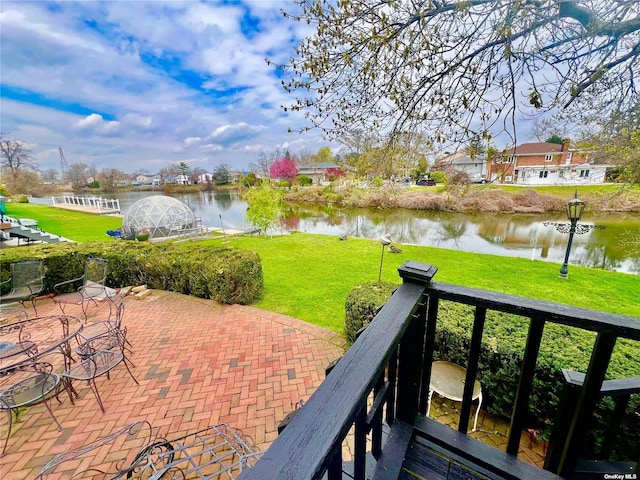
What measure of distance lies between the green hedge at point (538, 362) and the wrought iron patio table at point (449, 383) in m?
0.24

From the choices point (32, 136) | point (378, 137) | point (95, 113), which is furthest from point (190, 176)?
point (378, 137)

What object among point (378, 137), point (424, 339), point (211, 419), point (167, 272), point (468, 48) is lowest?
point (211, 419)

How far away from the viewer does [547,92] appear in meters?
2.81

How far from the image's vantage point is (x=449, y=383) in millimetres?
2502

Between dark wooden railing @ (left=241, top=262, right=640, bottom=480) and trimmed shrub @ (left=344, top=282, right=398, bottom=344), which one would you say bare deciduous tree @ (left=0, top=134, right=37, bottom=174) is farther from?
dark wooden railing @ (left=241, top=262, right=640, bottom=480)

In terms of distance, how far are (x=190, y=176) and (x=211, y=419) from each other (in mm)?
66936

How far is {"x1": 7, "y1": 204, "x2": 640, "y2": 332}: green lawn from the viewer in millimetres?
5637

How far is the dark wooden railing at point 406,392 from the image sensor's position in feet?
1.99

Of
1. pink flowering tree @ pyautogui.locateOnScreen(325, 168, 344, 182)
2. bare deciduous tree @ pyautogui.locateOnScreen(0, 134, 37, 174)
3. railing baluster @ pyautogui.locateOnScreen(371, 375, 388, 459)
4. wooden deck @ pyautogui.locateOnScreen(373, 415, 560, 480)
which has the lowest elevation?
wooden deck @ pyautogui.locateOnScreen(373, 415, 560, 480)

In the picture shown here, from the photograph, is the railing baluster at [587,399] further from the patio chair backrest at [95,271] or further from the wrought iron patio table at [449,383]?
the patio chair backrest at [95,271]

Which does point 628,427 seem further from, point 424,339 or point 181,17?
point 181,17

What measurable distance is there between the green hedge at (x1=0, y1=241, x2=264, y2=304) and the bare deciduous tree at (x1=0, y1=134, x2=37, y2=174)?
3100 cm

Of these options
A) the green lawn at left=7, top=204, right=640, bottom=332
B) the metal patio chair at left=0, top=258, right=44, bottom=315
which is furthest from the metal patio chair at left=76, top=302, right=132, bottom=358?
the green lawn at left=7, top=204, right=640, bottom=332

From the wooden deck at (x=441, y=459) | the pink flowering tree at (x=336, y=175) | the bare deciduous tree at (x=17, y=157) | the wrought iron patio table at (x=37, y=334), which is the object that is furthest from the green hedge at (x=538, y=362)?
the bare deciduous tree at (x=17, y=157)
